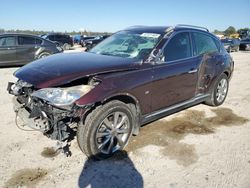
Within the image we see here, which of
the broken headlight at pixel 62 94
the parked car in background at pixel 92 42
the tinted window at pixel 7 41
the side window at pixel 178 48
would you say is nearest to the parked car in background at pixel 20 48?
the tinted window at pixel 7 41

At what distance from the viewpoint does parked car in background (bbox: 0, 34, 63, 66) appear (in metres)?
11.3

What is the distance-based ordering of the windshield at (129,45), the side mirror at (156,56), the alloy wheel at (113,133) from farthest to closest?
the windshield at (129,45) < the side mirror at (156,56) < the alloy wheel at (113,133)

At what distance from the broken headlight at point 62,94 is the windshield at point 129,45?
124 cm

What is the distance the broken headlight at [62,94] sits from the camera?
129 inches

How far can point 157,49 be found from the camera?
4.33 metres

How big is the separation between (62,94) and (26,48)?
30.7 feet

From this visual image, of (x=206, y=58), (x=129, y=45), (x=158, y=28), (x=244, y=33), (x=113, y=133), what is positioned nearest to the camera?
(x=113, y=133)

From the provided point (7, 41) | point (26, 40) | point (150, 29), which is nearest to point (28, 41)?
point (26, 40)

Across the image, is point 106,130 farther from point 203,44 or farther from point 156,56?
point 203,44

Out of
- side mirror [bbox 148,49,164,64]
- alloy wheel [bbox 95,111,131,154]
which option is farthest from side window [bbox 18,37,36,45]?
alloy wheel [bbox 95,111,131,154]

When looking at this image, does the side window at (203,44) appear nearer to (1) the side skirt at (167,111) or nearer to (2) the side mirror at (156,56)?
(1) the side skirt at (167,111)

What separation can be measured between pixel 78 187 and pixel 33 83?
4.77 feet

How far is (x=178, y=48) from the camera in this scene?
4.77 metres

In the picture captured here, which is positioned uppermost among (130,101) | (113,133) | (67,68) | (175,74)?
(67,68)
